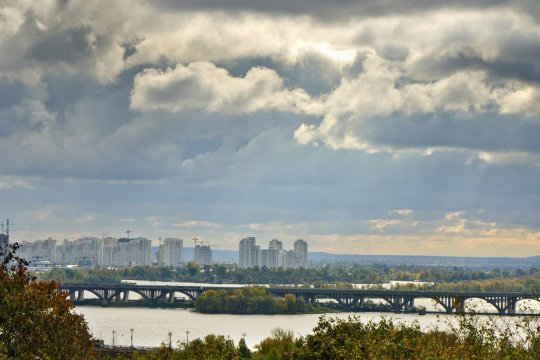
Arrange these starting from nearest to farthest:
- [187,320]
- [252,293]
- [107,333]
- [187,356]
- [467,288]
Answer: [187,356]
[107,333]
[187,320]
[252,293]
[467,288]

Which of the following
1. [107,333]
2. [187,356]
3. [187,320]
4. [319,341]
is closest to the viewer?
[187,356]

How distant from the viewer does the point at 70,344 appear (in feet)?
103

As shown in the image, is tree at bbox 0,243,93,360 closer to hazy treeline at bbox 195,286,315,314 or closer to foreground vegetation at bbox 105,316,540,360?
foreground vegetation at bbox 105,316,540,360

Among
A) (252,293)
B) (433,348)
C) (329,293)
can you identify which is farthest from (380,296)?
(433,348)

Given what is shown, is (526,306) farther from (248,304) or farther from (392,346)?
(392,346)

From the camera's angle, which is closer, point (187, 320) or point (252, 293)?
point (187, 320)

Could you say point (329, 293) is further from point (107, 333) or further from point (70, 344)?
point (70, 344)

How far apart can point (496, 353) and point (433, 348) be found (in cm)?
227

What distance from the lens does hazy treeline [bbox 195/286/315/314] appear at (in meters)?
140

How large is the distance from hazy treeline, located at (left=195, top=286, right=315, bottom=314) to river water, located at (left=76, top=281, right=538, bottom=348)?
3163 millimetres

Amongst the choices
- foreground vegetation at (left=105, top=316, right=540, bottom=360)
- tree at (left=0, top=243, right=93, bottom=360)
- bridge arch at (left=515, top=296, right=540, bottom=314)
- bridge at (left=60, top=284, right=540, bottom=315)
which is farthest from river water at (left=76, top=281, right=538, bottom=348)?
tree at (left=0, top=243, right=93, bottom=360)

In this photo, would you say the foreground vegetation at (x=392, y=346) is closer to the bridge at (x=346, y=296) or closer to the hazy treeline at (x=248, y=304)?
the hazy treeline at (x=248, y=304)

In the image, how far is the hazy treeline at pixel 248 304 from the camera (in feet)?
459

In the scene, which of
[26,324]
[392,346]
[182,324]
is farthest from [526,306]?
[26,324]
